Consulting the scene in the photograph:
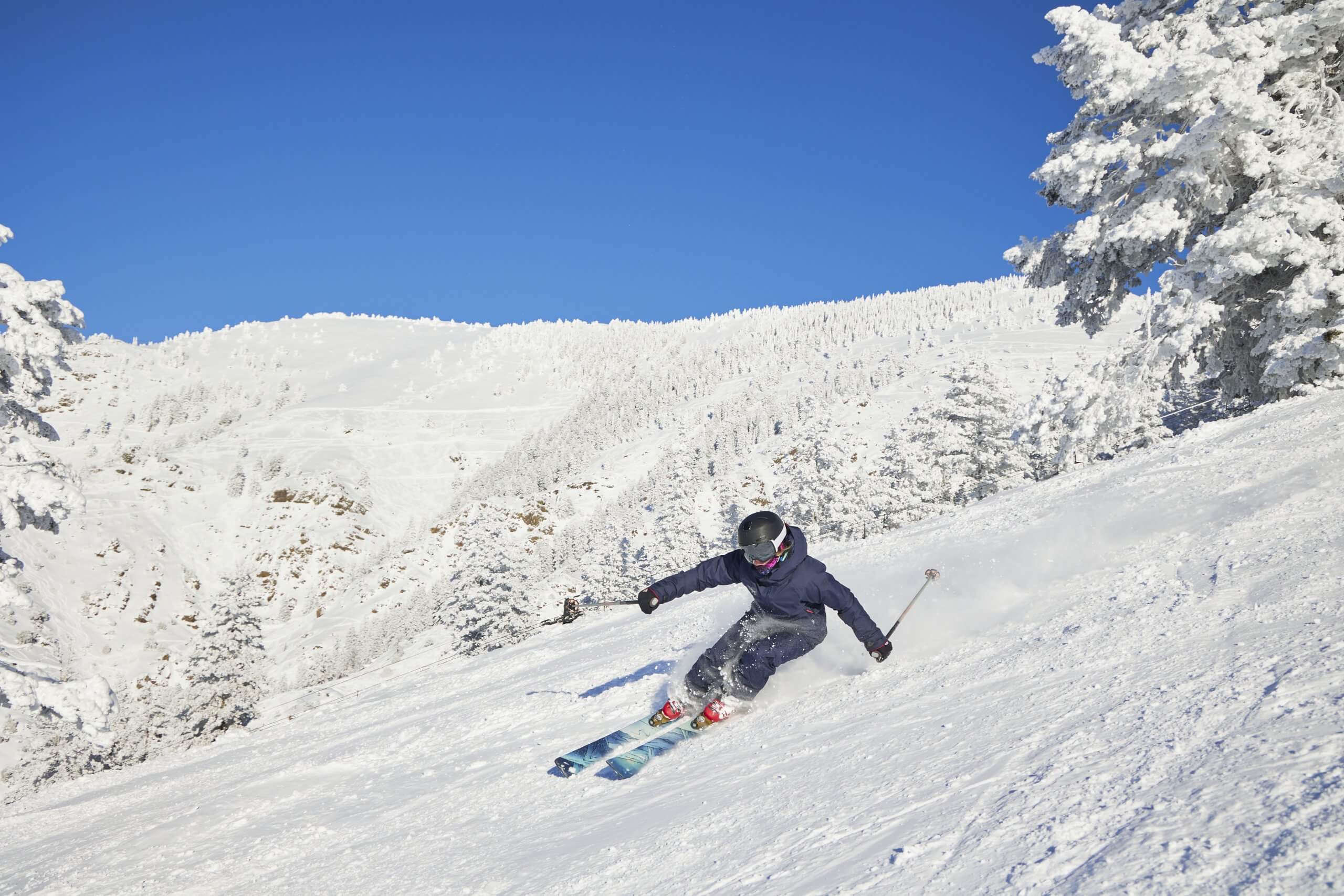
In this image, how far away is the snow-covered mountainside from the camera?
131ft

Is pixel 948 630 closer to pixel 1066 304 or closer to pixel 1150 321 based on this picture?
pixel 1150 321

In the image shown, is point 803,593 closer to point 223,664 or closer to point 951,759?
point 951,759

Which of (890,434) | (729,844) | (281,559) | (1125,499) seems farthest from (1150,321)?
(281,559)

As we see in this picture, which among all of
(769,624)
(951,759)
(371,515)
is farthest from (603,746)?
(371,515)

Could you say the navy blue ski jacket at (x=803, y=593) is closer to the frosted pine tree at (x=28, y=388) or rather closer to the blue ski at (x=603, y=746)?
the blue ski at (x=603, y=746)

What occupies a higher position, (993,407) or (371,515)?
(371,515)

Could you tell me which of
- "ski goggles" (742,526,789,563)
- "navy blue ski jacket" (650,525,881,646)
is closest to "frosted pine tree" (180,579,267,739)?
"navy blue ski jacket" (650,525,881,646)

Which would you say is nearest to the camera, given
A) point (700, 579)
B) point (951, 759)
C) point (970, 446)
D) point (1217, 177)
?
point (951, 759)

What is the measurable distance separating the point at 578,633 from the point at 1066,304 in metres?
12.3

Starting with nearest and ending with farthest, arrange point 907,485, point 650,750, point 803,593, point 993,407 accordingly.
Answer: point 650,750 → point 803,593 → point 993,407 → point 907,485

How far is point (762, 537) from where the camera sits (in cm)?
648

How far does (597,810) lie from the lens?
5.20 m

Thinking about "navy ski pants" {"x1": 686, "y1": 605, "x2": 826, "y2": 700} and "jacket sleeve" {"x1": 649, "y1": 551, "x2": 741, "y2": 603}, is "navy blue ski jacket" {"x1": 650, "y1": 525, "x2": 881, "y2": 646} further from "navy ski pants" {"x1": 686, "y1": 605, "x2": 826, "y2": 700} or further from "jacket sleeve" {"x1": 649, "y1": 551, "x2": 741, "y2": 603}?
"jacket sleeve" {"x1": 649, "y1": 551, "x2": 741, "y2": 603}

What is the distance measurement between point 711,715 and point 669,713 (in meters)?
0.43
